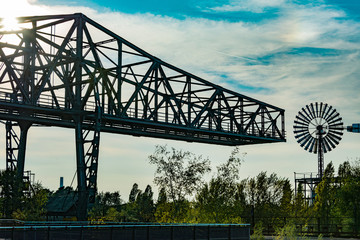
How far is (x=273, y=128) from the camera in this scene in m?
79.1

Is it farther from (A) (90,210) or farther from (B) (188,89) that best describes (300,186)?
(A) (90,210)

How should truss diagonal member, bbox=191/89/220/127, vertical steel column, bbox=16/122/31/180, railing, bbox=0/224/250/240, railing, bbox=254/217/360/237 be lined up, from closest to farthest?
railing, bbox=0/224/250/240
railing, bbox=254/217/360/237
vertical steel column, bbox=16/122/31/180
truss diagonal member, bbox=191/89/220/127

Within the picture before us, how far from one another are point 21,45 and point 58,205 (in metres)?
40.0

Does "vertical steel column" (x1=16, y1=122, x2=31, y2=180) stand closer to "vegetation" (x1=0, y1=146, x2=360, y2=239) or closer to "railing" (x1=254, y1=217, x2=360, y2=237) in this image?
"vegetation" (x1=0, y1=146, x2=360, y2=239)

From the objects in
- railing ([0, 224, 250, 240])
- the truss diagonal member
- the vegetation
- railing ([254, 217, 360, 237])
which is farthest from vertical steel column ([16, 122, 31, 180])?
railing ([0, 224, 250, 240])

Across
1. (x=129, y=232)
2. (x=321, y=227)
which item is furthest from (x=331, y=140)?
(x=129, y=232)

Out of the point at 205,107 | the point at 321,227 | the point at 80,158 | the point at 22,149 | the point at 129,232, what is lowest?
the point at 321,227

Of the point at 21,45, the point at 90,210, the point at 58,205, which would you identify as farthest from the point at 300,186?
the point at 21,45

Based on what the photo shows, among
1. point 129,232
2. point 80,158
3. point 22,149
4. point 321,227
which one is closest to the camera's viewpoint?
point 129,232

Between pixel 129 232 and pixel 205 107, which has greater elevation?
pixel 205 107

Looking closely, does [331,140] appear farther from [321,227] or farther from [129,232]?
[129,232]

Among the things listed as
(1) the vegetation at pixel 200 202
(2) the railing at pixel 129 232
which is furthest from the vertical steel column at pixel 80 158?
(2) the railing at pixel 129 232

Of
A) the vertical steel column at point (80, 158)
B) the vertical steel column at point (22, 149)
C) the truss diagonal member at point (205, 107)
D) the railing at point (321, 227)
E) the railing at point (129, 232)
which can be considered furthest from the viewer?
the truss diagonal member at point (205, 107)

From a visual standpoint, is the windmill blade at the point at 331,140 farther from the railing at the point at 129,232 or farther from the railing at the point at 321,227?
the railing at the point at 129,232
